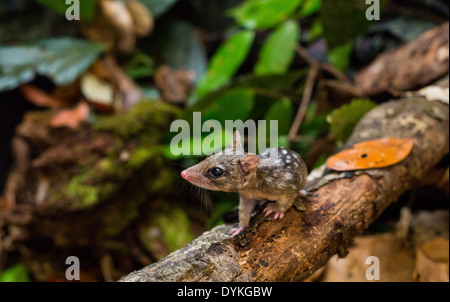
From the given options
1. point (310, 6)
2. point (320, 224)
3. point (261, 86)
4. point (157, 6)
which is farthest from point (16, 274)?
point (310, 6)

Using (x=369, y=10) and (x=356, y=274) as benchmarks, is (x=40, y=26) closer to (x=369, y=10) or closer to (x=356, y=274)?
(x=369, y=10)

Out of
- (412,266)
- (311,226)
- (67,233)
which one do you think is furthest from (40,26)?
(412,266)

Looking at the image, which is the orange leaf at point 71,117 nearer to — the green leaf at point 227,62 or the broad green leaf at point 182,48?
the green leaf at point 227,62

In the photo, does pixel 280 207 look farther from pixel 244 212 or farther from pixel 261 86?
pixel 261 86

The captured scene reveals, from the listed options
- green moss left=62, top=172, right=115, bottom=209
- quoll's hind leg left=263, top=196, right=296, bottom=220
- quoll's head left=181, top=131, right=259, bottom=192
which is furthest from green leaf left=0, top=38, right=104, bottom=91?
quoll's hind leg left=263, top=196, right=296, bottom=220

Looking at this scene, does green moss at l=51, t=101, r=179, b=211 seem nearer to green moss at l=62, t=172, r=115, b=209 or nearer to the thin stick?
green moss at l=62, t=172, r=115, b=209
